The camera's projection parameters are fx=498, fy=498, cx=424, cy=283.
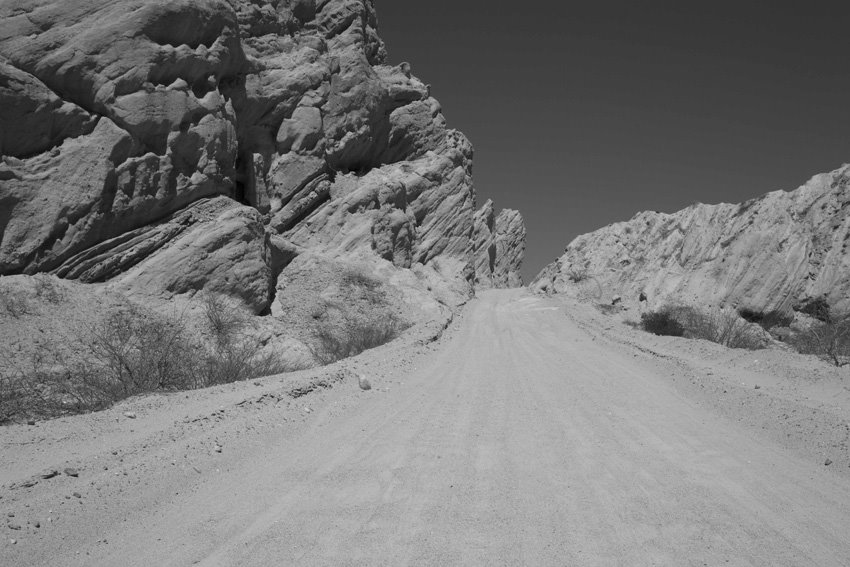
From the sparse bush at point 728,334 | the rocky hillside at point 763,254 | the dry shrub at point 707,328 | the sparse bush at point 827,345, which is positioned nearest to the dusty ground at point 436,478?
the sparse bush at point 827,345

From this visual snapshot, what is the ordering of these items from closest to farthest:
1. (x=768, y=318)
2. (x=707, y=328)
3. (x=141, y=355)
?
(x=141, y=355)
(x=707, y=328)
(x=768, y=318)

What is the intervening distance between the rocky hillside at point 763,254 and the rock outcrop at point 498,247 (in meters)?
29.2

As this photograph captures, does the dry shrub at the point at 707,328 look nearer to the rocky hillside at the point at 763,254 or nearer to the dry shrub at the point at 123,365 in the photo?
the rocky hillside at the point at 763,254

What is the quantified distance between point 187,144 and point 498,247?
70161 millimetres

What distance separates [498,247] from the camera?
278ft

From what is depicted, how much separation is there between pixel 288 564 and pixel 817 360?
40.5ft

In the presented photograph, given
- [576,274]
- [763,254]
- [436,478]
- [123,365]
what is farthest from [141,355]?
[576,274]

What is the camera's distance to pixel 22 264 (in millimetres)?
13820

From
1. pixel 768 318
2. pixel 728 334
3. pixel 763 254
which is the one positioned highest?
pixel 763 254

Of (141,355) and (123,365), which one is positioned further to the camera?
(141,355)

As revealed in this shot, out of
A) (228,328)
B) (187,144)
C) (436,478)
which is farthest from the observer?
(187,144)

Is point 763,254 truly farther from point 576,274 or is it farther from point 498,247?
point 498,247

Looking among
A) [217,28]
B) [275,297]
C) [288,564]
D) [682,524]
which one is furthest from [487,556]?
[217,28]

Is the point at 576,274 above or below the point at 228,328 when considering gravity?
above
